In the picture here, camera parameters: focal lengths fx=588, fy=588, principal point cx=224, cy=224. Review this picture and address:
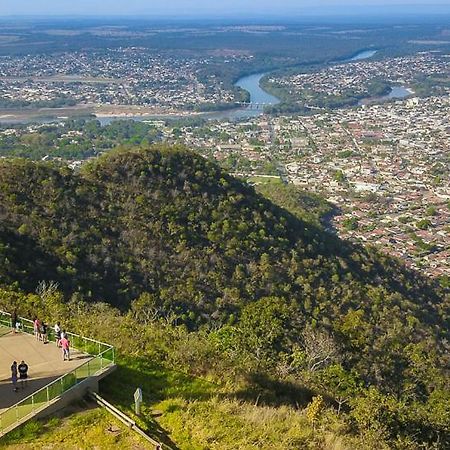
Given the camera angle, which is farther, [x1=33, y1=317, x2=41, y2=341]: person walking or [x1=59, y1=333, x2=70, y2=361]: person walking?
[x1=33, y1=317, x2=41, y2=341]: person walking

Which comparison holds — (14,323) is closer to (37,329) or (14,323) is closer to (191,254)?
(37,329)

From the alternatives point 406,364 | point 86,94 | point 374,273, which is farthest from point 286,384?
point 86,94

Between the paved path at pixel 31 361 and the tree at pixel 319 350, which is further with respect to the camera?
the tree at pixel 319 350

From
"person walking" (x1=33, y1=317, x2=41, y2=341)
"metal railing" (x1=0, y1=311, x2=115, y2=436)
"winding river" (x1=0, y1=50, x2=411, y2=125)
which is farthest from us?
Result: "winding river" (x1=0, y1=50, x2=411, y2=125)

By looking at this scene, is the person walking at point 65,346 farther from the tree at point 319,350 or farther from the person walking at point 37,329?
the tree at point 319,350

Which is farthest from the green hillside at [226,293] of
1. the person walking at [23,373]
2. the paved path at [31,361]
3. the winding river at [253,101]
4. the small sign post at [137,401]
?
the winding river at [253,101]

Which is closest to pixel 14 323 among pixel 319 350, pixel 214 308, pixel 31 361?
pixel 31 361

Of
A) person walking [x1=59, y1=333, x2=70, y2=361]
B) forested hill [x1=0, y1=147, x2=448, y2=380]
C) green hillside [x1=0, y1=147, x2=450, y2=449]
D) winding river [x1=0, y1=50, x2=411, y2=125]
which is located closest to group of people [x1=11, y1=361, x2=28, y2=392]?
person walking [x1=59, y1=333, x2=70, y2=361]

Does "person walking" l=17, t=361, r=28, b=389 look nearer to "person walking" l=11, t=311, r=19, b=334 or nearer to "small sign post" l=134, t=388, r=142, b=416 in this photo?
"small sign post" l=134, t=388, r=142, b=416
